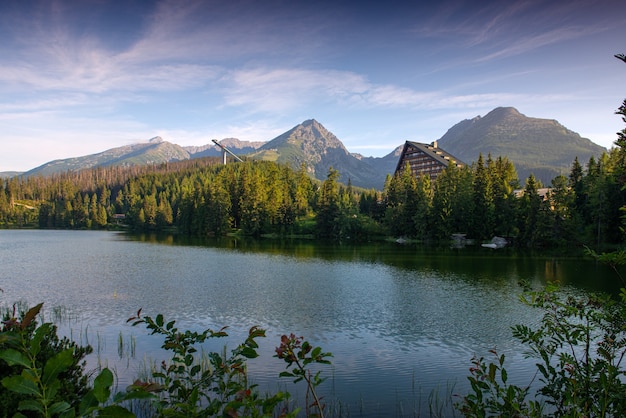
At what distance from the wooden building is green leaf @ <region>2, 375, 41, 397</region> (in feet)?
422

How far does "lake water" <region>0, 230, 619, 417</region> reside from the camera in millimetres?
15625

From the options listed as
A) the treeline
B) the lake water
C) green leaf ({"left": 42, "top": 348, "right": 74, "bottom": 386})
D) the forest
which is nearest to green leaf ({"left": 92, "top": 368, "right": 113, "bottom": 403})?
green leaf ({"left": 42, "top": 348, "right": 74, "bottom": 386})

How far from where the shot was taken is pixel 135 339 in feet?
63.2

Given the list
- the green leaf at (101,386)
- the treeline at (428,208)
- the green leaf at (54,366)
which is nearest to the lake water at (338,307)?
the green leaf at (101,386)

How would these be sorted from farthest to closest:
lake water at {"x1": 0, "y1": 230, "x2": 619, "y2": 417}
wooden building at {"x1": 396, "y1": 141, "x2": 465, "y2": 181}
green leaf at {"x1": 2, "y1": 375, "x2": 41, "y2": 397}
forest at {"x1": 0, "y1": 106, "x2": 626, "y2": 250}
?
wooden building at {"x1": 396, "y1": 141, "x2": 465, "y2": 181}
forest at {"x1": 0, "y1": 106, "x2": 626, "y2": 250}
lake water at {"x1": 0, "y1": 230, "x2": 619, "y2": 417}
green leaf at {"x1": 2, "y1": 375, "x2": 41, "y2": 397}

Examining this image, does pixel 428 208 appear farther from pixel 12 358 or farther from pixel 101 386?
pixel 12 358

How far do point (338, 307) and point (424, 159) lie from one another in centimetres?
11252

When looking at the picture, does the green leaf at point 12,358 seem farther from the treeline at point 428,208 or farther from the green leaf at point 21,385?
the treeline at point 428,208

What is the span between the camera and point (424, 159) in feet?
433

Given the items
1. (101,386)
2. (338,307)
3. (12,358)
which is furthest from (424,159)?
(12,358)

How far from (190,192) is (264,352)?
419 feet

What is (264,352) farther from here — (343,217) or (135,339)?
(343,217)

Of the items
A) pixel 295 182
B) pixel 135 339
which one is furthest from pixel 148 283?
pixel 295 182

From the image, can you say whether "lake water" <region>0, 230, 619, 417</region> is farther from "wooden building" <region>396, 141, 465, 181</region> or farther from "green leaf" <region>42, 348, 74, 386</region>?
"wooden building" <region>396, 141, 465, 181</region>
